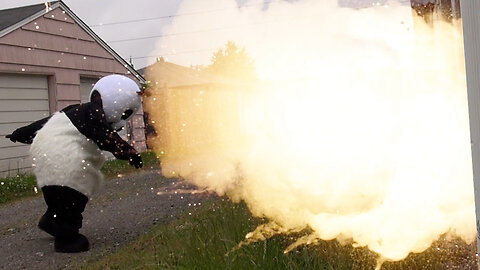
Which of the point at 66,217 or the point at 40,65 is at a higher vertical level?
the point at 40,65

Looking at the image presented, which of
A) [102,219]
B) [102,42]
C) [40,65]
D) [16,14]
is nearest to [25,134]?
[102,219]

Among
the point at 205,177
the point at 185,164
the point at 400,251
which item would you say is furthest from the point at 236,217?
the point at 185,164

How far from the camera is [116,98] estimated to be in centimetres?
539

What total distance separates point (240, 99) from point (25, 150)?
6.21m

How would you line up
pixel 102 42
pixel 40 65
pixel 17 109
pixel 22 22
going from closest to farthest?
pixel 22 22 → pixel 17 109 → pixel 40 65 → pixel 102 42

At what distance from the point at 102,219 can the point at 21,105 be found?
5460mm

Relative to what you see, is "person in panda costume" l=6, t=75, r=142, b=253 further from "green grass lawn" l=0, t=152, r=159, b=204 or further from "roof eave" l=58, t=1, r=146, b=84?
"roof eave" l=58, t=1, r=146, b=84

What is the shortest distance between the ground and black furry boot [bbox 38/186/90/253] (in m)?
0.10

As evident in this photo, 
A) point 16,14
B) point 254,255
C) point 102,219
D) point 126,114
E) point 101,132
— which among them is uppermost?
point 16,14

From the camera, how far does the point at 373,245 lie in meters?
3.61

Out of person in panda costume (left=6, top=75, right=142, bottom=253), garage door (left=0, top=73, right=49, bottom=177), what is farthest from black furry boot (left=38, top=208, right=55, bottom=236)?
garage door (left=0, top=73, right=49, bottom=177)

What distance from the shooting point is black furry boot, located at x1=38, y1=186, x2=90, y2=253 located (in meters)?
5.21

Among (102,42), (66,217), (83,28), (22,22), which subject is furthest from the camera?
(102,42)

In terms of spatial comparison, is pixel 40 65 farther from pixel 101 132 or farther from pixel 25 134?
pixel 101 132
